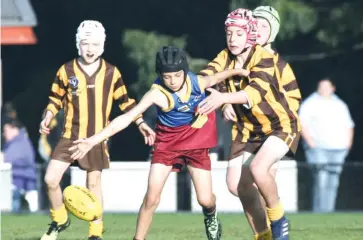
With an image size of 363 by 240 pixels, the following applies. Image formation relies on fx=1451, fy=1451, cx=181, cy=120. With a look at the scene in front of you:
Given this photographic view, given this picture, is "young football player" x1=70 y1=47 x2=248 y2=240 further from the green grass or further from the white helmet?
the green grass

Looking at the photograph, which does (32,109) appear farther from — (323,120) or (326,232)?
(326,232)

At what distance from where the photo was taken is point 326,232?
14641 mm

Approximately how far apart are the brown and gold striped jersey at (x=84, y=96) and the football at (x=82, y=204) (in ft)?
4.01

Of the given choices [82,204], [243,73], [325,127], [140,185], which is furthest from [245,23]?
[325,127]

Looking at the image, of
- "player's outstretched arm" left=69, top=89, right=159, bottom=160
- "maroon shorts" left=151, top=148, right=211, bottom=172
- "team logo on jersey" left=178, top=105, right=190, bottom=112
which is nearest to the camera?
"player's outstretched arm" left=69, top=89, right=159, bottom=160

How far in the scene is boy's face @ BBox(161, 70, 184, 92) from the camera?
11586 millimetres

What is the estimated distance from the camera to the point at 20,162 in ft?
67.9

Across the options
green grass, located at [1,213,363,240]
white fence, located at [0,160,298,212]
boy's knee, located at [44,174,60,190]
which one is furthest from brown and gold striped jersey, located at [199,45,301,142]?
white fence, located at [0,160,298,212]

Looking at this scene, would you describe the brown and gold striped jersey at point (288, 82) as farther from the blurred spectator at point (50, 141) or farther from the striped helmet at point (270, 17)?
the blurred spectator at point (50, 141)

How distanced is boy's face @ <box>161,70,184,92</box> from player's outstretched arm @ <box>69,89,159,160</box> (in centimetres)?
15

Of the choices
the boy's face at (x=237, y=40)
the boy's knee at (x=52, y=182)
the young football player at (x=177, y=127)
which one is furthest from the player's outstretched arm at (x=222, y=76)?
the boy's knee at (x=52, y=182)

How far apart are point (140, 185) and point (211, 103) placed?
26.4 ft

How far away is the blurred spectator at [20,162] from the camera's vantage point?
1956 cm

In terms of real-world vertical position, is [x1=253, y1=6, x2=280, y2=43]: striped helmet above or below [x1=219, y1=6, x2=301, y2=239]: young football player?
above
